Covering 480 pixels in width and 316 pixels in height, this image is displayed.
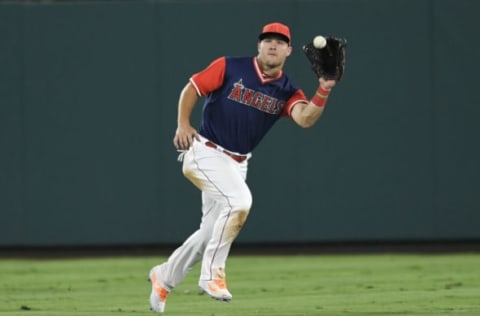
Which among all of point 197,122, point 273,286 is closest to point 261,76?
point 273,286

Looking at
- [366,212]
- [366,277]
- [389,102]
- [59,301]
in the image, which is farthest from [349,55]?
[59,301]

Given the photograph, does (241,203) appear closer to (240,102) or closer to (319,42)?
(240,102)

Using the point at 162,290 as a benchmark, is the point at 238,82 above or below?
above

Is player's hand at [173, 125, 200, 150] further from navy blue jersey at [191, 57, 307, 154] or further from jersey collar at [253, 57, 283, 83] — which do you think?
jersey collar at [253, 57, 283, 83]

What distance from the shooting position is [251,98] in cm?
837

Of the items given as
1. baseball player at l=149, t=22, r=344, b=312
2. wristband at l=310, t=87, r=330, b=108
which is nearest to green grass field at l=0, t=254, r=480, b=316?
baseball player at l=149, t=22, r=344, b=312

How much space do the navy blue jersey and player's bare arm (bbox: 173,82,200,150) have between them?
10cm

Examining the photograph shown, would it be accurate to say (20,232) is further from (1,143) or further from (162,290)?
(162,290)

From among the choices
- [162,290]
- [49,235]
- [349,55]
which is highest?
[349,55]

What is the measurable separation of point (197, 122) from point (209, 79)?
6.04 m

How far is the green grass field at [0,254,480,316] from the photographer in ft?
30.1

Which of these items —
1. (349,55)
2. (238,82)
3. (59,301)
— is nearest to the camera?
(238,82)

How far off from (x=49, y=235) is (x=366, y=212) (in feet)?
12.4

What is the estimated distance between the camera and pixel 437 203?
14.4 m
